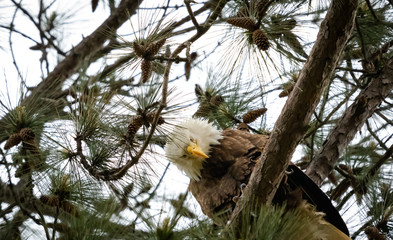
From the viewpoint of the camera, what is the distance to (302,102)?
2350 mm

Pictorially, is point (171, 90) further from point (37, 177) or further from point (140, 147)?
point (37, 177)

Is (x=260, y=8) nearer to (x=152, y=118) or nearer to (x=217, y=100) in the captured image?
(x=152, y=118)

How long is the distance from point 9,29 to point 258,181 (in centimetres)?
237

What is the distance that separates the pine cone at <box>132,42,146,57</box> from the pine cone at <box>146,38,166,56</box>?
0.02 m

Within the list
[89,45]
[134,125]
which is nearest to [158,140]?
[134,125]

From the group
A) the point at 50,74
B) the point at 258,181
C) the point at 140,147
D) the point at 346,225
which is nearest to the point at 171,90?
the point at 140,147

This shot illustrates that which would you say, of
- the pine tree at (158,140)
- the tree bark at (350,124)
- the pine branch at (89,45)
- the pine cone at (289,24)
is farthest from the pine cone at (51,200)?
the pine branch at (89,45)

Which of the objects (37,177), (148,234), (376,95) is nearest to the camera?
(148,234)

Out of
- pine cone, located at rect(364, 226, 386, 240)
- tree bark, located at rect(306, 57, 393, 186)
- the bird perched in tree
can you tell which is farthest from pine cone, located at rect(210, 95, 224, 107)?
pine cone, located at rect(364, 226, 386, 240)

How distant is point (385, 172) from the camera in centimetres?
348

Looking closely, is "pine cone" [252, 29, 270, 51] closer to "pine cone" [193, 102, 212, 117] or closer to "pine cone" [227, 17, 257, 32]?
"pine cone" [227, 17, 257, 32]

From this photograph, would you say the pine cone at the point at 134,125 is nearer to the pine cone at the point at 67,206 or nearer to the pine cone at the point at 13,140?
the pine cone at the point at 67,206

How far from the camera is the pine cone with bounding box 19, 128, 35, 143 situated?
8.27 feet

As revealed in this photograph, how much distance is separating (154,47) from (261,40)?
1.67 feet
